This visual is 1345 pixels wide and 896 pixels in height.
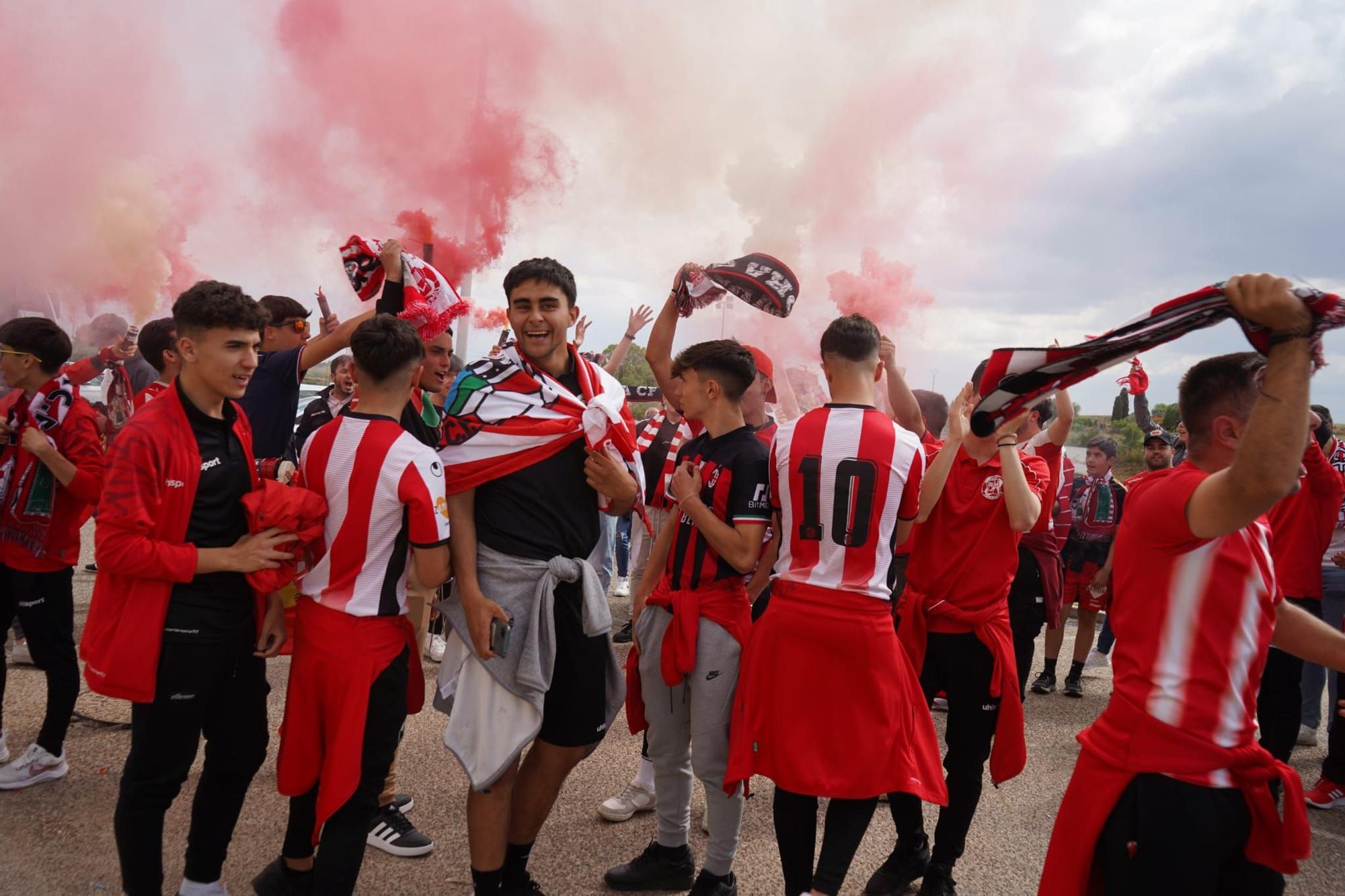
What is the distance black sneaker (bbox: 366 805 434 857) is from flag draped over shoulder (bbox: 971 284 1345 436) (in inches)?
118

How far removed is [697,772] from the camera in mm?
3266

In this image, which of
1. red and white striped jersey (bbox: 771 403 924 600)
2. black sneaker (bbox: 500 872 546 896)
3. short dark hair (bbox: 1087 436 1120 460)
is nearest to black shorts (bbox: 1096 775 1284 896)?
red and white striped jersey (bbox: 771 403 924 600)

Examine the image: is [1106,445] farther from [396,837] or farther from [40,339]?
[40,339]

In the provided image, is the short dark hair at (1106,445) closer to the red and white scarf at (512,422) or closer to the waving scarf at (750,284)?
the waving scarf at (750,284)

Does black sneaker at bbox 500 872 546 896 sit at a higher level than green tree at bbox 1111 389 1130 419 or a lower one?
lower

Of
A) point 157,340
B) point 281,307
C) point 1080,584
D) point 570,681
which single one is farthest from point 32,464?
point 1080,584

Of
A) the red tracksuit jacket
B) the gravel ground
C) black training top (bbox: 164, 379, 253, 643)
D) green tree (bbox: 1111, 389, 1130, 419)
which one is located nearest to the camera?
the red tracksuit jacket

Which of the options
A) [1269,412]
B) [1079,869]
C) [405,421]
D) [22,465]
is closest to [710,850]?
[1079,869]

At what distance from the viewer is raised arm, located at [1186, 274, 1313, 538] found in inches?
67.9

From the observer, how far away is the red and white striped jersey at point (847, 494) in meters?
2.95

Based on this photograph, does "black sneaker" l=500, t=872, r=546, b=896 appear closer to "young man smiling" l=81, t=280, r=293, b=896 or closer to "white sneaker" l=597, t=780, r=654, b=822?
"white sneaker" l=597, t=780, r=654, b=822

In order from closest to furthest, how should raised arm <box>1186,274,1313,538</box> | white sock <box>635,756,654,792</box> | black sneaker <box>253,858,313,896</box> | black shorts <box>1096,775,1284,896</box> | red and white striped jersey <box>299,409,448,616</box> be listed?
raised arm <box>1186,274,1313,538</box> → black shorts <box>1096,775,1284,896</box> → red and white striped jersey <box>299,409,448,616</box> → black sneaker <box>253,858,313,896</box> → white sock <box>635,756,654,792</box>

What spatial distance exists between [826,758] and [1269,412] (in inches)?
71.3

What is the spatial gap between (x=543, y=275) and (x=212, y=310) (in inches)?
45.9
